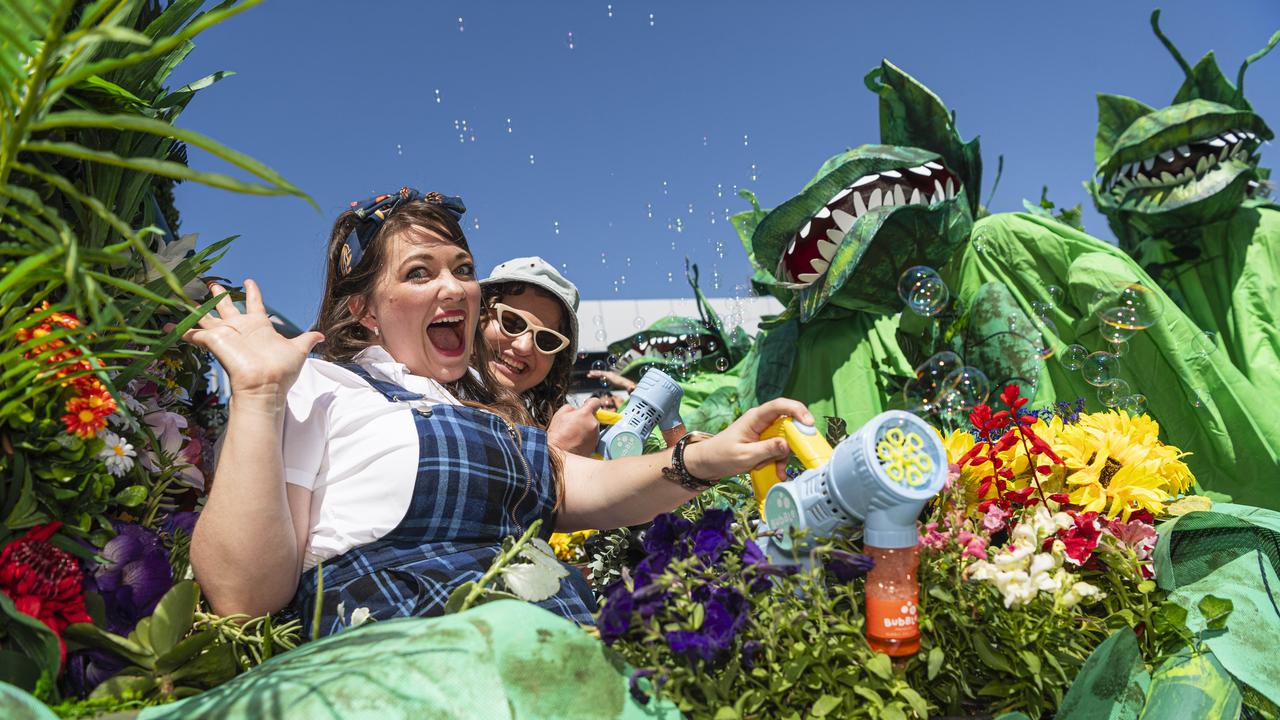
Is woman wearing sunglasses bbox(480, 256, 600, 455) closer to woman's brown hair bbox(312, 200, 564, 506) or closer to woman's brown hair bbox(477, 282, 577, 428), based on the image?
woman's brown hair bbox(477, 282, 577, 428)

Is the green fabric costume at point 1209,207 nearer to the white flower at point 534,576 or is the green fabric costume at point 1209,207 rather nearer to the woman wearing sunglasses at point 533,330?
the woman wearing sunglasses at point 533,330

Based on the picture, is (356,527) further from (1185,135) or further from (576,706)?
(1185,135)

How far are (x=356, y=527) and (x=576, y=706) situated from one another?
658mm

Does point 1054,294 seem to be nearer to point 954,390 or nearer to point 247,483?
point 954,390

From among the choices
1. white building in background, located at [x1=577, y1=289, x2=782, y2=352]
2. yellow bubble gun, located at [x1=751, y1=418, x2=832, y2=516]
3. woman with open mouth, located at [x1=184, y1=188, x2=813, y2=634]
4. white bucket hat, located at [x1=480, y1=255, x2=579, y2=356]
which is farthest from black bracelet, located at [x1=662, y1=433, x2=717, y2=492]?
white building in background, located at [x1=577, y1=289, x2=782, y2=352]

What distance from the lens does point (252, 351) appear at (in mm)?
1147

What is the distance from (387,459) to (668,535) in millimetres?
584

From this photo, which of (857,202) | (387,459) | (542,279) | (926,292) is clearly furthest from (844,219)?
(387,459)

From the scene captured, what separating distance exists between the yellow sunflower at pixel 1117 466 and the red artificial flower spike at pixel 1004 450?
2.2 inches

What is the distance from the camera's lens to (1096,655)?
96 centimetres

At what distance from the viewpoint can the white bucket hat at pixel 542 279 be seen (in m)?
2.77

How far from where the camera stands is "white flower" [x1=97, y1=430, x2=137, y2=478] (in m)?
1.06

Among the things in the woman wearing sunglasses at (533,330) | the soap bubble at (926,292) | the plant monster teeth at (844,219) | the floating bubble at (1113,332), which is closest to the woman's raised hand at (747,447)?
the woman wearing sunglasses at (533,330)

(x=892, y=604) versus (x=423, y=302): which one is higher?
(x=423, y=302)
